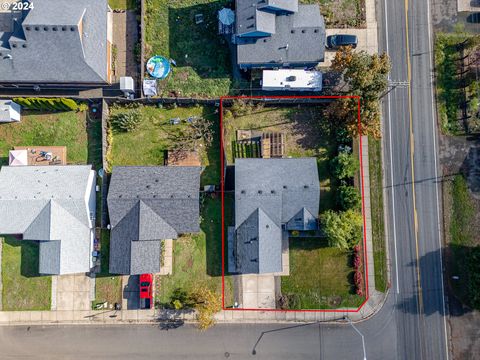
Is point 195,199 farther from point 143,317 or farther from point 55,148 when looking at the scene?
point 55,148

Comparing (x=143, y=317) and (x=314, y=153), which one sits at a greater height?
(x=314, y=153)

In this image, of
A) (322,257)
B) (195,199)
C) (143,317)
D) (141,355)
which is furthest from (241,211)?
(141,355)

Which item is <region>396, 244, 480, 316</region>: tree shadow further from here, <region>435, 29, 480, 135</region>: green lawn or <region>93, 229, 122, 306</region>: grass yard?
<region>93, 229, 122, 306</region>: grass yard

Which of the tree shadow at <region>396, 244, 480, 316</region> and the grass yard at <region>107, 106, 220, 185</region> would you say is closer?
the tree shadow at <region>396, 244, 480, 316</region>

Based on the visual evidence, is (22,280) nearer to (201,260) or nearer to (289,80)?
(201,260)

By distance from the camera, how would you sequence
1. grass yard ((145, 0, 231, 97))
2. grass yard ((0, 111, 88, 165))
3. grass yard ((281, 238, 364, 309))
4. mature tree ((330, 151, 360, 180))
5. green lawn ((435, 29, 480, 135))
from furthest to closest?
grass yard ((145, 0, 231, 97)), grass yard ((0, 111, 88, 165)), green lawn ((435, 29, 480, 135)), grass yard ((281, 238, 364, 309)), mature tree ((330, 151, 360, 180))

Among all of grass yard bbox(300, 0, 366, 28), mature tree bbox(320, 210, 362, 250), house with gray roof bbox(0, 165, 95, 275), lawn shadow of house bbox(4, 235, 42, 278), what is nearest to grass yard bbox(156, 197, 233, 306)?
house with gray roof bbox(0, 165, 95, 275)

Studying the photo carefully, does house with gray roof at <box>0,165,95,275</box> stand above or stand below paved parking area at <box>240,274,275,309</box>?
above
